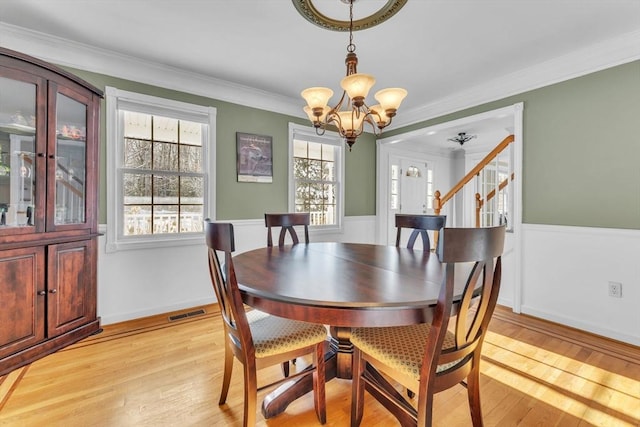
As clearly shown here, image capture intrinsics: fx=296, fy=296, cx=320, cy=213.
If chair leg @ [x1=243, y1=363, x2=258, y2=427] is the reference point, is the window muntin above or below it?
above

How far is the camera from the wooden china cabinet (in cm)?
197

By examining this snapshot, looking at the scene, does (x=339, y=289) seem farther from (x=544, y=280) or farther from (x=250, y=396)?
(x=544, y=280)

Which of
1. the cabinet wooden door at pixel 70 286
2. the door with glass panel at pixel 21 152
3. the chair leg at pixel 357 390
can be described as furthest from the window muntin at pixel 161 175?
the chair leg at pixel 357 390

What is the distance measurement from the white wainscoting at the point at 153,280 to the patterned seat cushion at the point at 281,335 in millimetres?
1846

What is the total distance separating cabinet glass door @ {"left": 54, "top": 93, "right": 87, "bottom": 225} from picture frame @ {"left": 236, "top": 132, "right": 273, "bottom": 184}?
141cm

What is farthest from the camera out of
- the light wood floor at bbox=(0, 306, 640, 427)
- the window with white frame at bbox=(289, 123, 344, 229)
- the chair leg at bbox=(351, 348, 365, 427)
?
the window with white frame at bbox=(289, 123, 344, 229)

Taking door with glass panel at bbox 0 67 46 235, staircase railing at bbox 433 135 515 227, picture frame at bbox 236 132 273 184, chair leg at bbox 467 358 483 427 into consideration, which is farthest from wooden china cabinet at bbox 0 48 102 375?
staircase railing at bbox 433 135 515 227

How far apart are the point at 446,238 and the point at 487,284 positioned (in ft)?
1.17

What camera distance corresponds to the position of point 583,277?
262 centimetres

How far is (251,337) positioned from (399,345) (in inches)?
26.1

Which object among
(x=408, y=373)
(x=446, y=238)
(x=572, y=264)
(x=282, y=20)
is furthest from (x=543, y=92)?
(x=408, y=373)

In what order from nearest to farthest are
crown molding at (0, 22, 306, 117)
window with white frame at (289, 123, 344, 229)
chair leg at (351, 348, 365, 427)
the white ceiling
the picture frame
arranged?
chair leg at (351, 348, 365, 427), the white ceiling, crown molding at (0, 22, 306, 117), the picture frame, window with white frame at (289, 123, 344, 229)

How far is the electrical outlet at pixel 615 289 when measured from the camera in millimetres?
2441

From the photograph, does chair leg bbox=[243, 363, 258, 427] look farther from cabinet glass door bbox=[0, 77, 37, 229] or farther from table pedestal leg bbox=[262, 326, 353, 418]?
cabinet glass door bbox=[0, 77, 37, 229]
